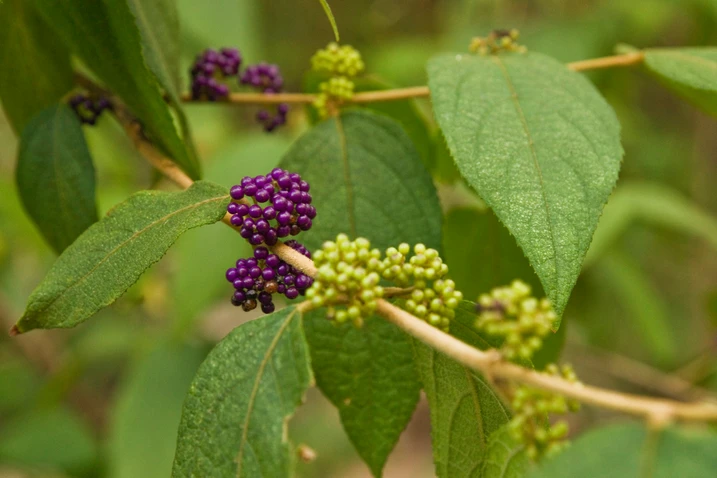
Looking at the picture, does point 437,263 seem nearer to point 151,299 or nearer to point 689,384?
point 689,384

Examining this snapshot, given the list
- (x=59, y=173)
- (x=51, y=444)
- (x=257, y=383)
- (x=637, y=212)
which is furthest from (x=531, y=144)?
(x=51, y=444)

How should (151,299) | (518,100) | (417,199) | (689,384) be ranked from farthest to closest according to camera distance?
(151,299) < (689,384) < (417,199) < (518,100)

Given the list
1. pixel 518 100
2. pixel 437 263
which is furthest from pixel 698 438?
pixel 518 100

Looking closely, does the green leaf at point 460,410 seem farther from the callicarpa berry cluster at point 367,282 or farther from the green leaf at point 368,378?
the green leaf at point 368,378

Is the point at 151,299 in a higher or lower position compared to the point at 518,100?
lower

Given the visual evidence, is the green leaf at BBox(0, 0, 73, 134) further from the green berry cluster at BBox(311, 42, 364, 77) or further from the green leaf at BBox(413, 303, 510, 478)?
the green leaf at BBox(413, 303, 510, 478)

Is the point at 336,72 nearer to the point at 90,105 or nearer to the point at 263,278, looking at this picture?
the point at 90,105
